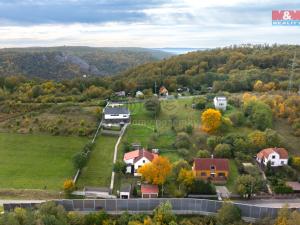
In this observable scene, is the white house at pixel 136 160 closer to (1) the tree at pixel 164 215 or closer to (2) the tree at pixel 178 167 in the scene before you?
(2) the tree at pixel 178 167

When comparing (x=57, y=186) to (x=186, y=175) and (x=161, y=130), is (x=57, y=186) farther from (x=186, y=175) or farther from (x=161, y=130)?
(x=161, y=130)

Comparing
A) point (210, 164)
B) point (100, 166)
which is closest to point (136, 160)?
point (100, 166)

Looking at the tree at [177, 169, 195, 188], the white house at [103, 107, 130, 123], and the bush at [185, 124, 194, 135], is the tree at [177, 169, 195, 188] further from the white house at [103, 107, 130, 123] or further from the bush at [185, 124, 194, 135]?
the white house at [103, 107, 130, 123]

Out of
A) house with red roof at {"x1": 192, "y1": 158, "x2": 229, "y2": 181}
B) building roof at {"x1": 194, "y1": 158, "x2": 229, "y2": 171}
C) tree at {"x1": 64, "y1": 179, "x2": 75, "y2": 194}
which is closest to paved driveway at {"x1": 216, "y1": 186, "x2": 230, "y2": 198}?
house with red roof at {"x1": 192, "y1": 158, "x2": 229, "y2": 181}

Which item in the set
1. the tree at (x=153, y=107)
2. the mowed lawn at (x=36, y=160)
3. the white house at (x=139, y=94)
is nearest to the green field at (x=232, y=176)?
the mowed lawn at (x=36, y=160)

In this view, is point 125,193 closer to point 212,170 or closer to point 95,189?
point 95,189
